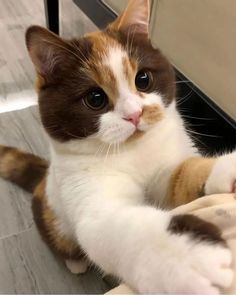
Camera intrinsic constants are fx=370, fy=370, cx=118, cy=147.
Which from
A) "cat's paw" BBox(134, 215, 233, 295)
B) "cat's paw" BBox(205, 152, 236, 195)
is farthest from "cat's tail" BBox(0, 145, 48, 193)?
"cat's paw" BBox(134, 215, 233, 295)

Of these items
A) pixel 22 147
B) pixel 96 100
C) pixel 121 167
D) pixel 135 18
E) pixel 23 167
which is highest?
pixel 135 18

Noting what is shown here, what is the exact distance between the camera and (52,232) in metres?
1.08

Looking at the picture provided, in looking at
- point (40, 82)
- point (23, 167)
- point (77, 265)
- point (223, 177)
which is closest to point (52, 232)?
point (77, 265)

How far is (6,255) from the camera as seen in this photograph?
1.23 m

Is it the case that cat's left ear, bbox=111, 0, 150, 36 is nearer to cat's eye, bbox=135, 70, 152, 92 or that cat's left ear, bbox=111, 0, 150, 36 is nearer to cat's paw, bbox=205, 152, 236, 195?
cat's eye, bbox=135, 70, 152, 92

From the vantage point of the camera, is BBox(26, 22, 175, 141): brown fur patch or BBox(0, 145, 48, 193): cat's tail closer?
BBox(26, 22, 175, 141): brown fur patch

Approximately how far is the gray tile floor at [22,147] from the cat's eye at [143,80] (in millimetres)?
645

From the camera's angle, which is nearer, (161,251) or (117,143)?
(161,251)

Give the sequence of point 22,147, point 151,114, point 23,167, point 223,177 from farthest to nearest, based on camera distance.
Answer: point 22,147, point 23,167, point 151,114, point 223,177

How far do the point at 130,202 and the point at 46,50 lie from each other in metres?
0.39

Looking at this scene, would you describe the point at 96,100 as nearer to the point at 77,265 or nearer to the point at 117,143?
A: the point at 117,143

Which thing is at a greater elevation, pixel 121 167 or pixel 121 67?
pixel 121 67

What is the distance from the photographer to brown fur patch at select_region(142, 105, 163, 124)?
818 mm

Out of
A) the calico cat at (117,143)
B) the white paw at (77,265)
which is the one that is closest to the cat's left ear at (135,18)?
the calico cat at (117,143)
